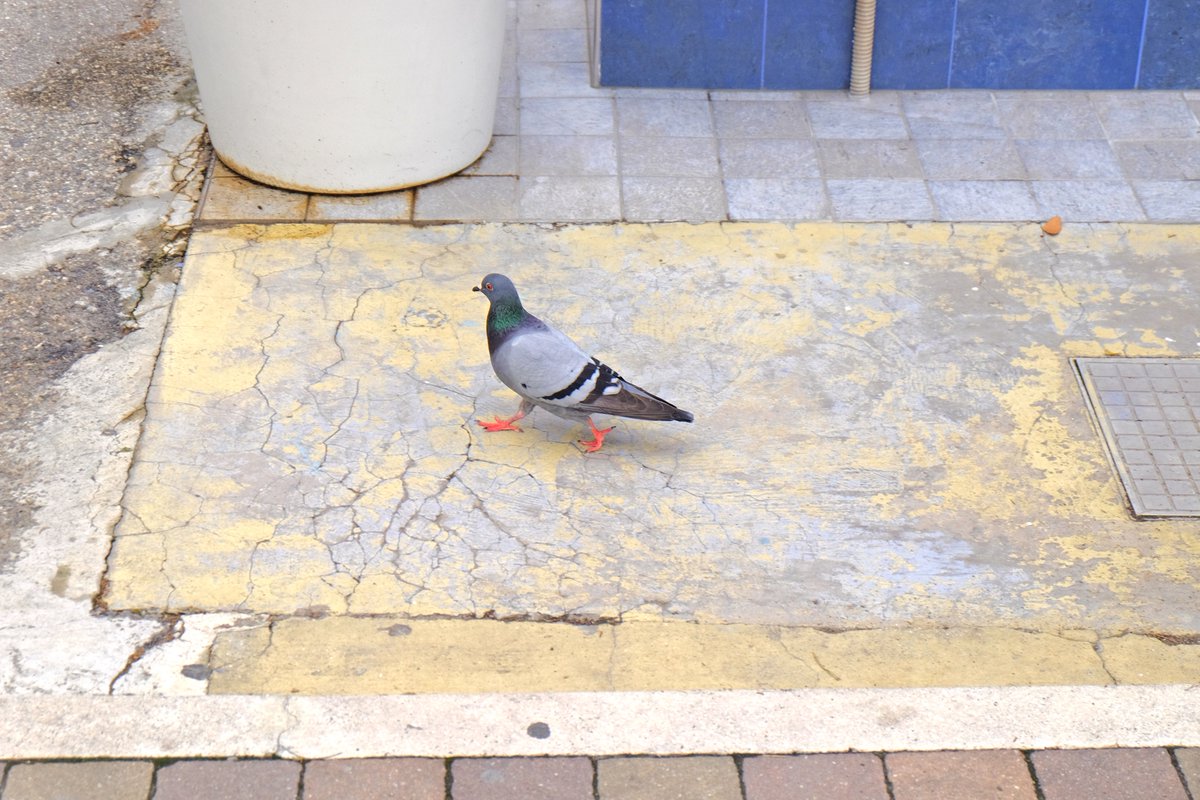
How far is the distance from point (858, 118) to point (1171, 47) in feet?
5.40

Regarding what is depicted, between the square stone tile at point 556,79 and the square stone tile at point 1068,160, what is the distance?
6.81 ft

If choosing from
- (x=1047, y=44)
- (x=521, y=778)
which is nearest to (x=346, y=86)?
(x=521, y=778)

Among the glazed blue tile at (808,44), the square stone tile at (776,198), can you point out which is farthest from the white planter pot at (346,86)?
the glazed blue tile at (808,44)

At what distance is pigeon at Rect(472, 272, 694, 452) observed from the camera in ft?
13.8

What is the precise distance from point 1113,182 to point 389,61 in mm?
3311

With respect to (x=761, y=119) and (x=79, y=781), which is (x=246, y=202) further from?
(x=79, y=781)

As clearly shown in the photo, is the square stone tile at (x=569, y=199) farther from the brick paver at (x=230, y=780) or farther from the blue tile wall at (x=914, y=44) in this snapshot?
the brick paver at (x=230, y=780)

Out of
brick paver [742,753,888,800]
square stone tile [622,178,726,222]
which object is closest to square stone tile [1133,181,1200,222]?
square stone tile [622,178,726,222]

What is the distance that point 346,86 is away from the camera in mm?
5246

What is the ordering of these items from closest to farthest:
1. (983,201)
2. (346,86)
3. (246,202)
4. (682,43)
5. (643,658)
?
1. (643,658)
2. (346,86)
3. (246,202)
4. (983,201)
5. (682,43)

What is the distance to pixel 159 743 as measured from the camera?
324cm

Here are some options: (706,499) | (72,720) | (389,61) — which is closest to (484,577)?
(706,499)

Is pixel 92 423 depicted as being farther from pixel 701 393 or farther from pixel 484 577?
pixel 701 393

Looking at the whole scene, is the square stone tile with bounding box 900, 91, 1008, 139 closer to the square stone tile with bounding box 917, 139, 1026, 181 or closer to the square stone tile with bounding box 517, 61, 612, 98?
the square stone tile with bounding box 917, 139, 1026, 181
